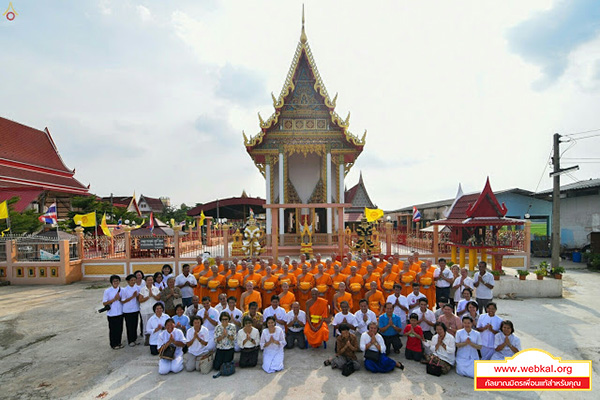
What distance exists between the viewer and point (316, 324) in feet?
19.0

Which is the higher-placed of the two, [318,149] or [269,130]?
[269,130]

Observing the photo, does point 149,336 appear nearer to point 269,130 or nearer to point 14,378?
point 14,378

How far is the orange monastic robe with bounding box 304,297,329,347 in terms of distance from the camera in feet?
18.8

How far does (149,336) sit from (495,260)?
32.7 feet

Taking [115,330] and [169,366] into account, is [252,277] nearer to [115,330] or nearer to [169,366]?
[169,366]

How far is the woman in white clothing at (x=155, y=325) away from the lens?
17.8 ft

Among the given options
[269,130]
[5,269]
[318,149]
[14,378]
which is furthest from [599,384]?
[5,269]

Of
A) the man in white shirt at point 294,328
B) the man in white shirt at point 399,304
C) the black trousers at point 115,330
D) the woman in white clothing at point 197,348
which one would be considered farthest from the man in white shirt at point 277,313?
the black trousers at point 115,330

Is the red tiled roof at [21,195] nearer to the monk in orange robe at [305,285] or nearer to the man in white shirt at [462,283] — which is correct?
the monk in orange robe at [305,285]

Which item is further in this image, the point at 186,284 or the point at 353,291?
the point at 186,284

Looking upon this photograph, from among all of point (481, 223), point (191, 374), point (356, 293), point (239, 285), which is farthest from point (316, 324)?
point (481, 223)

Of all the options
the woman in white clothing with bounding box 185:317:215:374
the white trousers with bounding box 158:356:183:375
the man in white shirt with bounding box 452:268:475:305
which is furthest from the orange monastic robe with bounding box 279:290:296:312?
the man in white shirt with bounding box 452:268:475:305

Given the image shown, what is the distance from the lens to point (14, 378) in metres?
4.98

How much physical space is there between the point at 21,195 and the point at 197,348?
22174mm
